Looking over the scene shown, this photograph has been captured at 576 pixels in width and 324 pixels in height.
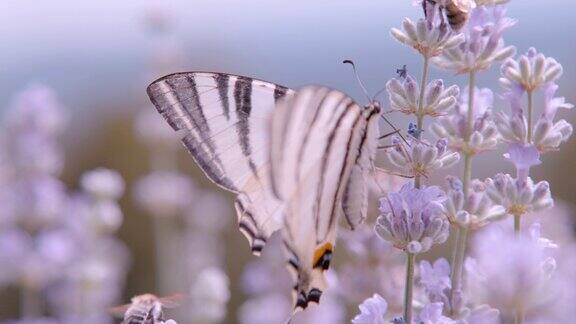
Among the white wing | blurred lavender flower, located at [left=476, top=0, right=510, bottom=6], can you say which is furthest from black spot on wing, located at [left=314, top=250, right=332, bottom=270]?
blurred lavender flower, located at [left=476, top=0, right=510, bottom=6]

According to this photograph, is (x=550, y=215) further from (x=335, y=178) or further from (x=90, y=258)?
(x=335, y=178)

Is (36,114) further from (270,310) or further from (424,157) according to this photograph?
(424,157)

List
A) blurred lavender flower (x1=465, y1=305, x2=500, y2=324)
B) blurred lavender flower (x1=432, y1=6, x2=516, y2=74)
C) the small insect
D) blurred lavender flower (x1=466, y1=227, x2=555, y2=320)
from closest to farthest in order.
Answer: blurred lavender flower (x1=466, y1=227, x2=555, y2=320), blurred lavender flower (x1=465, y1=305, x2=500, y2=324), the small insect, blurred lavender flower (x1=432, y1=6, x2=516, y2=74)

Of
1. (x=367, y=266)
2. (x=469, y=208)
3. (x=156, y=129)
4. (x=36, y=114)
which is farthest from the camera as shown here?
(x=156, y=129)

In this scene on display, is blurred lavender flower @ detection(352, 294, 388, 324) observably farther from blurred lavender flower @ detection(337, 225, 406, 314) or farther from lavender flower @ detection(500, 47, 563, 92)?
blurred lavender flower @ detection(337, 225, 406, 314)

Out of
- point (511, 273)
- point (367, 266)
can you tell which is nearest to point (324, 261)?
point (511, 273)


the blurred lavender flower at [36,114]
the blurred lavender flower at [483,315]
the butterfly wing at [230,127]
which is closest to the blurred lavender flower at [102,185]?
the blurred lavender flower at [36,114]
